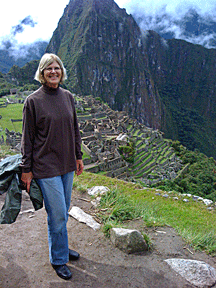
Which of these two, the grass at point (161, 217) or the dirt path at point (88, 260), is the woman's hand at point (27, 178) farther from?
the grass at point (161, 217)

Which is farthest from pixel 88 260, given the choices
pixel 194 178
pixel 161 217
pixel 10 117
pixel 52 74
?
pixel 10 117

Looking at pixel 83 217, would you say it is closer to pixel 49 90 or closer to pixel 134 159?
pixel 49 90

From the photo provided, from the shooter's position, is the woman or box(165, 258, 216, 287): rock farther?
box(165, 258, 216, 287): rock

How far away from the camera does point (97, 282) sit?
2.28m

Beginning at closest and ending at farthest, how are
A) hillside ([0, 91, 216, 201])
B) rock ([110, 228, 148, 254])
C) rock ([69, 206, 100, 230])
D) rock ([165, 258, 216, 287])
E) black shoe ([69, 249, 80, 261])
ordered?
rock ([165, 258, 216, 287]) → black shoe ([69, 249, 80, 261]) → rock ([110, 228, 148, 254]) → rock ([69, 206, 100, 230]) → hillside ([0, 91, 216, 201])

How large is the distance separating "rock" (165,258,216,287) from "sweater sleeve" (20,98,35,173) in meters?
A: 1.83

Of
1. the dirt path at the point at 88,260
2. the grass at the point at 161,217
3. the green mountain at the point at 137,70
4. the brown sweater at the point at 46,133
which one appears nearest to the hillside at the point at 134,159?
the grass at the point at 161,217

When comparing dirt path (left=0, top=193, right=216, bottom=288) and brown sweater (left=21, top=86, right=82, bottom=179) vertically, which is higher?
brown sweater (left=21, top=86, right=82, bottom=179)

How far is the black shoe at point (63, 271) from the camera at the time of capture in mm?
2258

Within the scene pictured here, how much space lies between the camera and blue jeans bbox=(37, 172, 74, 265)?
2.20 m

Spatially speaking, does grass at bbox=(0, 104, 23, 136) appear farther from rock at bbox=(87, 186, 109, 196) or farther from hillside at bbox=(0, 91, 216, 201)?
rock at bbox=(87, 186, 109, 196)

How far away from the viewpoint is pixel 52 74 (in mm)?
2213

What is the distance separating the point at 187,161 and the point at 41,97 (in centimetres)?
2840

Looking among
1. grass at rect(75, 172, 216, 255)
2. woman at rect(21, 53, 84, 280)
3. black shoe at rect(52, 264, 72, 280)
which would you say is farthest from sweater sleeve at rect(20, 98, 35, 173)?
grass at rect(75, 172, 216, 255)
